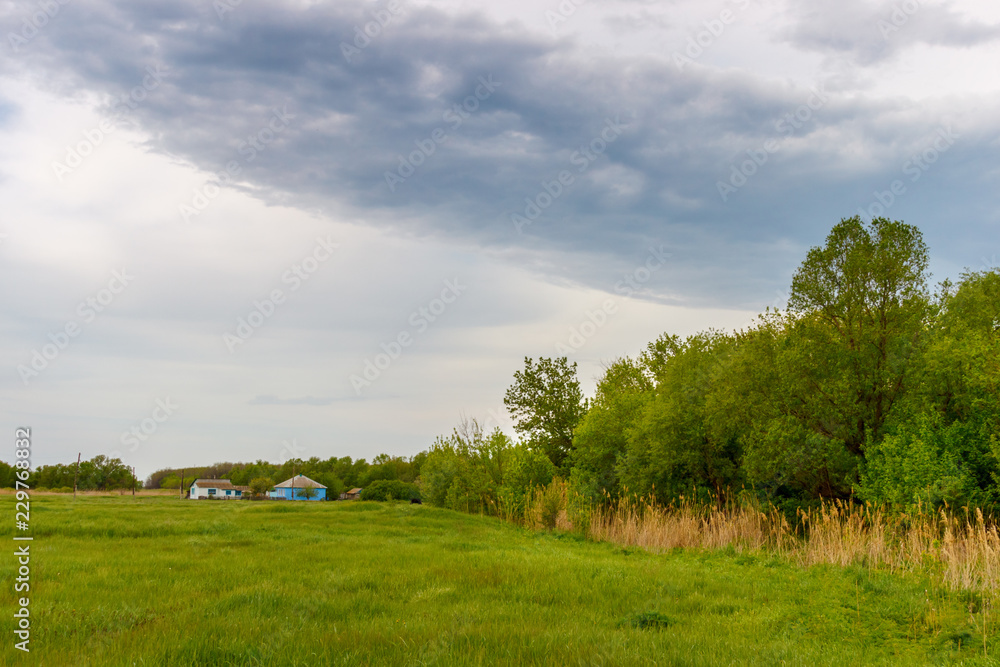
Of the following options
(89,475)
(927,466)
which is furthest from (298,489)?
(927,466)

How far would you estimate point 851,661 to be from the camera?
6.95 meters

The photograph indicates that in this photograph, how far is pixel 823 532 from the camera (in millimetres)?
17016

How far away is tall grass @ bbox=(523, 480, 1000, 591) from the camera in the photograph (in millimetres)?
11180

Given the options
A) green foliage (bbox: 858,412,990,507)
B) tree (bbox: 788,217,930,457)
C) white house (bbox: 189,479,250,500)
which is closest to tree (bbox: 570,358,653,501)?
tree (bbox: 788,217,930,457)

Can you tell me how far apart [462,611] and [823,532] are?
493 inches

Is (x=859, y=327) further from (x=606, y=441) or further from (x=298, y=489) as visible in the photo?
(x=298, y=489)

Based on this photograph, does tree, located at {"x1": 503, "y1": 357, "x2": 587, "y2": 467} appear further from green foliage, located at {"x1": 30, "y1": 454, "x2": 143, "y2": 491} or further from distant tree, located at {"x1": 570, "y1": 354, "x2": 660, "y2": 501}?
green foliage, located at {"x1": 30, "y1": 454, "x2": 143, "y2": 491}

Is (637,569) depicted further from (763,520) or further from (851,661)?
(763,520)

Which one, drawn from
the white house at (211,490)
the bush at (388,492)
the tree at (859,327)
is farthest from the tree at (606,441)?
the white house at (211,490)

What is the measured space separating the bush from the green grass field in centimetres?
5807

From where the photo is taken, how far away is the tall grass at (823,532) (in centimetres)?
1118

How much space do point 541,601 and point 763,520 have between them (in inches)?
522

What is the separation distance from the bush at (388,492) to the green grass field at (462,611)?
58.1m

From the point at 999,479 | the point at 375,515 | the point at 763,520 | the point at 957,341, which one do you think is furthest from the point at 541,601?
the point at 375,515
